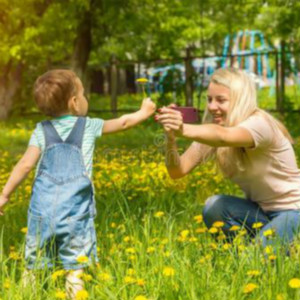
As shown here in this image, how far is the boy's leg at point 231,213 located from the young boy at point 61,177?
2.69 ft

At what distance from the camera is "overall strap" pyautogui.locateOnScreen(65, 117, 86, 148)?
342 cm

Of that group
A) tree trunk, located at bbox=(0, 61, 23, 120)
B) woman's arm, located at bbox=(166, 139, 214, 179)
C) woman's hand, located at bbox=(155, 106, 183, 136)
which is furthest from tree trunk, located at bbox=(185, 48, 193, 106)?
woman's hand, located at bbox=(155, 106, 183, 136)

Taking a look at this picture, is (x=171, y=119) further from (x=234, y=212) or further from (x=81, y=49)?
(x=81, y=49)

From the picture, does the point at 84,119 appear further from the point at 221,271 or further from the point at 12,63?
the point at 12,63

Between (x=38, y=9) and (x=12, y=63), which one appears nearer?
(x=38, y=9)

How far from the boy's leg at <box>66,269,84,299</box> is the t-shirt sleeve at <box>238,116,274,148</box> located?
43.2 inches

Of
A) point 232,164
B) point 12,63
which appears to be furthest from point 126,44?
point 232,164

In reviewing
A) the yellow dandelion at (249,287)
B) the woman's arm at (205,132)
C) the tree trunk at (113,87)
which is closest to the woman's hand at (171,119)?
the woman's arm at (205,132)

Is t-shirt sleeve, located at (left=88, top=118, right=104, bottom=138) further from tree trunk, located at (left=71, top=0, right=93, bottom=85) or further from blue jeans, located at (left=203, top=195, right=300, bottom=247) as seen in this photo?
tree trunk, located at (left=71, top=0, right=93, bottom=85)

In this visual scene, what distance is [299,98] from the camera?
1705 cm

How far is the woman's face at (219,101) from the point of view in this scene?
3738 mm

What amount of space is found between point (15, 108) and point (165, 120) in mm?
15459

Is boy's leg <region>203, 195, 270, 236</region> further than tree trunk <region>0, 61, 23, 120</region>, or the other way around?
tree trunk <region>0, 61, 23, 120</region>

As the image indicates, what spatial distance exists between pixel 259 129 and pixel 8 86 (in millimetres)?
14074
